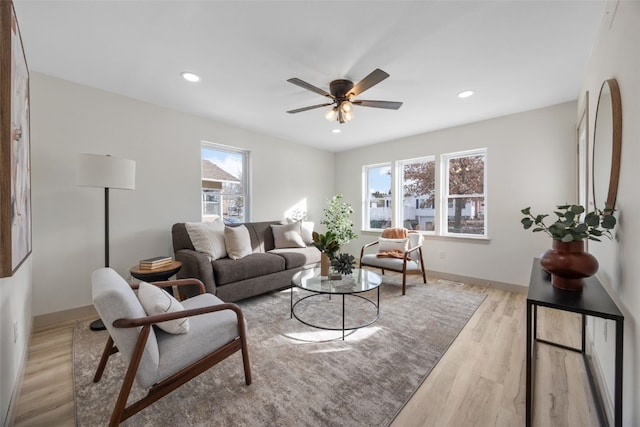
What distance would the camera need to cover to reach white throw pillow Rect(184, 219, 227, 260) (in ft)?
9.96

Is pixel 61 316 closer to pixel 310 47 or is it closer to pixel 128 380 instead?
pixel 128 380

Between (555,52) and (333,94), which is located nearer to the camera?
(555,52)

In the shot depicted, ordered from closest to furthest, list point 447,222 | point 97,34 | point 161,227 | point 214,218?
point 97,34 → point 161,227 → point 214,218 → point 447,222

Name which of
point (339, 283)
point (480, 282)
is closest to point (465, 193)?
point (480, 282)

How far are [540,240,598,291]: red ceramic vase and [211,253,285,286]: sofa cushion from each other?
2.63m

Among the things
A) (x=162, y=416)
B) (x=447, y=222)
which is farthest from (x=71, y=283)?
(x=447, y=222)

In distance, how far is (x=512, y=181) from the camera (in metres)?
3.59

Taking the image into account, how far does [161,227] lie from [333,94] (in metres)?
2.64

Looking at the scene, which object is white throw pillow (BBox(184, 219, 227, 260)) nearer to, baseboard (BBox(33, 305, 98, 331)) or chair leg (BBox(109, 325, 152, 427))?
baseboard (BBox(33, 305, 98, 331))

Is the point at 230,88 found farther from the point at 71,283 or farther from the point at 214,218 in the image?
the point at 71,283

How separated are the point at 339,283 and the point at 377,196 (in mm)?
2968

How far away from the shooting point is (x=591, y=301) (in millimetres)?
1306

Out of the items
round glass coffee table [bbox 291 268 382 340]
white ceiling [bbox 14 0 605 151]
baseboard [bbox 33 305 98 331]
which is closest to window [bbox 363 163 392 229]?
white ceiling [bbox 14 0 605 151]

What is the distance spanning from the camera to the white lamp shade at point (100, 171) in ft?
7.67
